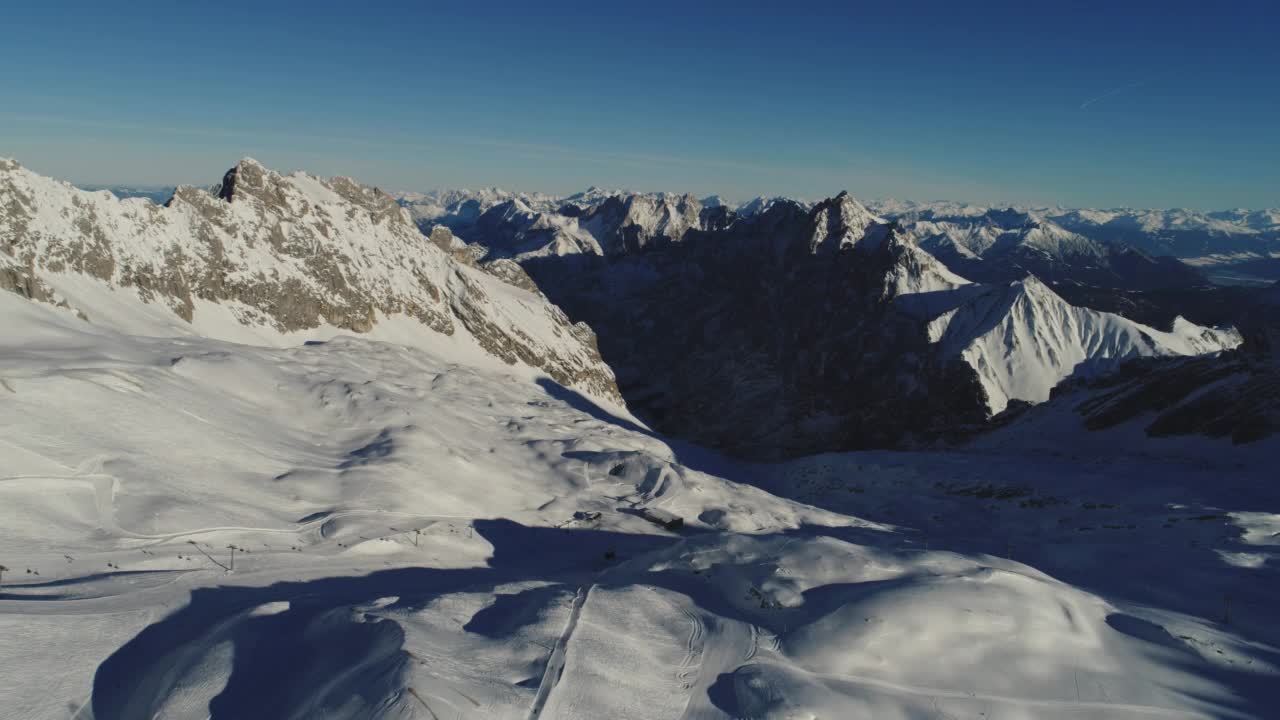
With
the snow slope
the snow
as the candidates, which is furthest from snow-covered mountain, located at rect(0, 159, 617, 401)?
the snow slope

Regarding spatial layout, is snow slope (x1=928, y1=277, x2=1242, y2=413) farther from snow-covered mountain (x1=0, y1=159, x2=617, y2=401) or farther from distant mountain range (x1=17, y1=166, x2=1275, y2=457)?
snow-covered mountain (x1=0, y1=159, x2=617, y2=401)

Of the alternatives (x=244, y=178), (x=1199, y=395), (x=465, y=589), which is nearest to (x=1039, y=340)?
(x=1199, y=395)

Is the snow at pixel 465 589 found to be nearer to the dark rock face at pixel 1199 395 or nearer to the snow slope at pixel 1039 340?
the dark rock face at pixel 1199 395

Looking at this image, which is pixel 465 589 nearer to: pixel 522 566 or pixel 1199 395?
pixel 522 566

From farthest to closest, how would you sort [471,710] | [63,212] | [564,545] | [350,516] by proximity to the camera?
[63,212]
[564,545]
[350,516]
[471,710]

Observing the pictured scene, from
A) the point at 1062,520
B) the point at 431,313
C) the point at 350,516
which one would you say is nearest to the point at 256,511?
the point at 350,516

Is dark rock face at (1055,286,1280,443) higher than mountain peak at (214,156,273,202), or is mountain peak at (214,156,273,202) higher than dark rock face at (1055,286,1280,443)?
mountain peak at (214,156,273,202)

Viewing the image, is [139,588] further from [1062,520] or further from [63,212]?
[63,212]
